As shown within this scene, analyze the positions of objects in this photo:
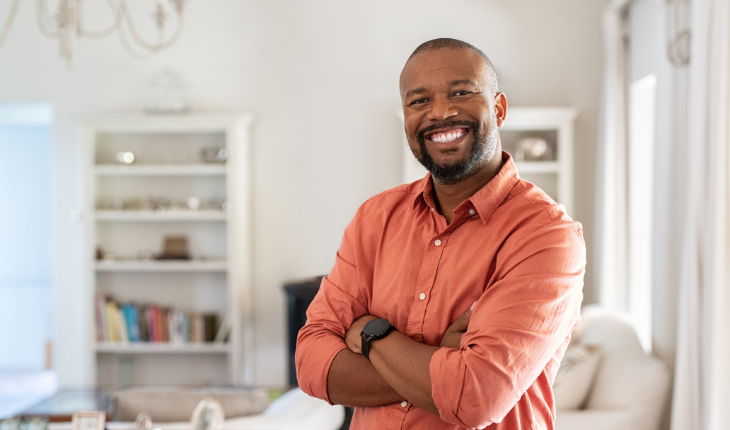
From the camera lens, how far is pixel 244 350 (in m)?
4.34

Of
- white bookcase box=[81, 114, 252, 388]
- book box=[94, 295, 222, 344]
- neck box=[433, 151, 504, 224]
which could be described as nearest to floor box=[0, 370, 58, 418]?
white bookcase box=[81, 114, 252, 388]

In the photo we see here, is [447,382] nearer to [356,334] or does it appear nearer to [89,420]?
[356,334]

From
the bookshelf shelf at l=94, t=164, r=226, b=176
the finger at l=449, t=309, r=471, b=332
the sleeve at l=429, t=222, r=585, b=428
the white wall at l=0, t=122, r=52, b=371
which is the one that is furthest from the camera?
the white wall at l=0, t=122, r=52, b=371

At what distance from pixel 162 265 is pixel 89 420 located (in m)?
2.29

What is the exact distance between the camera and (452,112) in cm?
119

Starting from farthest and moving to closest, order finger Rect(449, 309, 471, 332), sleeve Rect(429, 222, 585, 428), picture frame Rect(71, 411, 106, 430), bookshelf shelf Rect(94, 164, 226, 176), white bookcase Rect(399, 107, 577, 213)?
bookshelf shelf Rect(94, 164, 226, 176)
white bookcase Rect(399, 107, 577, 213)
picture frame Rect(71, 411, 106, 430)
finger Rect(449, 309, 471, 332)
sleeve Rect(429, 222, 585, 428)

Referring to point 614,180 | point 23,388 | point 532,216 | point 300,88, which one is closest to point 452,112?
point 532,216

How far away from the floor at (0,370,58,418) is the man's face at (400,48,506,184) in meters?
4.23

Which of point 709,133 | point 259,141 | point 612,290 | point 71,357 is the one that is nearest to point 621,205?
point 612,290

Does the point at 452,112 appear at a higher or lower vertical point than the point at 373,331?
higher

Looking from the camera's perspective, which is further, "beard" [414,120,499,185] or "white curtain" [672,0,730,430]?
"white curtain" [672,0,730,430]

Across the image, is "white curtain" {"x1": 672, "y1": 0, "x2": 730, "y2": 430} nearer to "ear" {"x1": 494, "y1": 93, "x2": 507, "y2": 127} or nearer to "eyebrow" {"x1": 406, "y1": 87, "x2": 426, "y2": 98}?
"ear" {"x1": 494, "y1": 93, "x2": 507, "y2": 127}

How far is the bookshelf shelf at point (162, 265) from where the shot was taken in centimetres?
407

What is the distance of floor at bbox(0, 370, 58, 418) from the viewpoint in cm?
448
